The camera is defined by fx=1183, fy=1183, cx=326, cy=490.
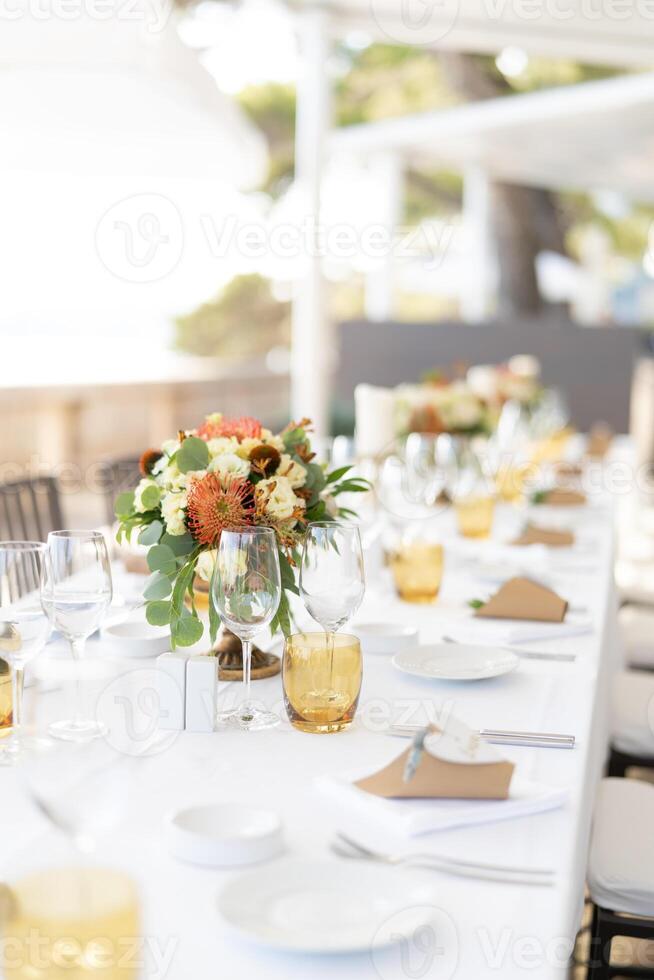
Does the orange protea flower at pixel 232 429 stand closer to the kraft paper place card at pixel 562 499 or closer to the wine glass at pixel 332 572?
the wine glass at pixel 332 572

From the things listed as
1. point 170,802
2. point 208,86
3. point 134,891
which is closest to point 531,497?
point 208,86

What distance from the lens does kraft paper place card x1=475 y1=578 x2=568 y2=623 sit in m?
2.06

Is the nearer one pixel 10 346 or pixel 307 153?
pixel 307 153

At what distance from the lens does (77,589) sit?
1.40 m

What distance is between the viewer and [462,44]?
6203 mm

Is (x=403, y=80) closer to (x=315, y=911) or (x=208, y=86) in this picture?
(x=208, y=86)

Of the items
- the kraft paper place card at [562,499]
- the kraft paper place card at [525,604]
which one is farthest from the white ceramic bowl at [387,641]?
the kraft paper place card at [562,499]

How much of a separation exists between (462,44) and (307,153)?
1.00m

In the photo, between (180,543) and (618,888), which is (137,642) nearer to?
(180,543)

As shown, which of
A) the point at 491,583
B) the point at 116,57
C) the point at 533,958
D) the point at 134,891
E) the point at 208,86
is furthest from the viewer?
the point at 208,86

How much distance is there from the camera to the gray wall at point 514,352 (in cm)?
791

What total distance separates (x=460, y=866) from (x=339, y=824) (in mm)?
143

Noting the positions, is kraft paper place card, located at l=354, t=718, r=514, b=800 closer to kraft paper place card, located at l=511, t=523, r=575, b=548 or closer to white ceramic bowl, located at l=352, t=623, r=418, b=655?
white ceramic bowl, located at l=352, t=623, r=418, b=655

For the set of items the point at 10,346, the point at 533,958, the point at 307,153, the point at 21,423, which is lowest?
the point at 533,958
